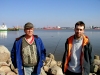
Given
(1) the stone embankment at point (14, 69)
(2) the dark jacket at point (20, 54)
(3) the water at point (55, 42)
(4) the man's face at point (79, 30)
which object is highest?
(4) the man's face at point (79, 30)

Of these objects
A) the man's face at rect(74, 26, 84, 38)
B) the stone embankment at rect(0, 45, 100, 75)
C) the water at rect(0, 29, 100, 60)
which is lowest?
the water at rect(0, 29, 100, 60)

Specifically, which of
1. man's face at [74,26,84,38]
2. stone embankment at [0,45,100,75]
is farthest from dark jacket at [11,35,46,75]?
stone embankment at [0,45,100,75]

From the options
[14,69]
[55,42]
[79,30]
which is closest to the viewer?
[79,30]

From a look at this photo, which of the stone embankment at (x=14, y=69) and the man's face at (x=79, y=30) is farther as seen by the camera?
the stone embankment at (x=14, y=69)

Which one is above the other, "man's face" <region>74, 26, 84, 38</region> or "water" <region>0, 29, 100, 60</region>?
"man's face" <region>74, 26, 84, 38</region>

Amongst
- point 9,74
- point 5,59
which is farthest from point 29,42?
point 5,59

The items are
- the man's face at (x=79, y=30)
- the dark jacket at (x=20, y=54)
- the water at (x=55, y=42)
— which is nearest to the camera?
the man's face at (x=79, y=30)

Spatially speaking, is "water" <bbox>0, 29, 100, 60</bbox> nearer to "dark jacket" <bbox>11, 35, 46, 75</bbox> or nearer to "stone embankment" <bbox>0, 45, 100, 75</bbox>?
"stone embankment" <bbox>0, 45, 100, 75</bbox>

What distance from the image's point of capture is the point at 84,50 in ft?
10.5

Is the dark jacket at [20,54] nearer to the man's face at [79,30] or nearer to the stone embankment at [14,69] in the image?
the man's face at [79,30]

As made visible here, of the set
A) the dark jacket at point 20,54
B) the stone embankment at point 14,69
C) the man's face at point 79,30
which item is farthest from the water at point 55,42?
the man's face at point 79,30

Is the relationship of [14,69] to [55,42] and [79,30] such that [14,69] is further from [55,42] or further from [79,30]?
[55,42]

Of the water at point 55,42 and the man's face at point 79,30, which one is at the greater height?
the man's face at point 79,30

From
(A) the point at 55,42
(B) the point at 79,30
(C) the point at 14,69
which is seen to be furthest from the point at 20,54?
(A) the point at 55,42
